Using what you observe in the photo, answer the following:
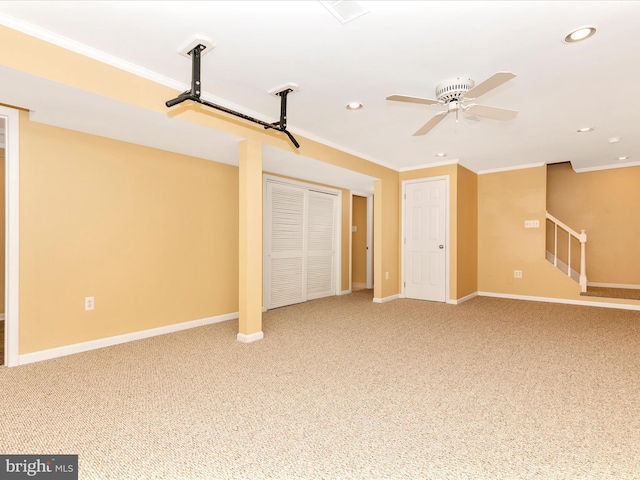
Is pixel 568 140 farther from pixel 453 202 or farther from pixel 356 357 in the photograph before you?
pixel 356 357

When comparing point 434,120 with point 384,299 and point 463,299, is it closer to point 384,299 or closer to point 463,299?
point 384,299

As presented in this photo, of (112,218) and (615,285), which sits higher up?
(112,218)

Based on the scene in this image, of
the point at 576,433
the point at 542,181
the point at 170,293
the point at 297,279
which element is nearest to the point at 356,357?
the point at 576,433

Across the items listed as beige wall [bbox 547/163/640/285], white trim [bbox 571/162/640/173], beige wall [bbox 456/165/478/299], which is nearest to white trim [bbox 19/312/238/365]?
beige wall [bbox 456/165/478/299]

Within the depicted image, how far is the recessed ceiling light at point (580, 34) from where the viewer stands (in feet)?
6.97

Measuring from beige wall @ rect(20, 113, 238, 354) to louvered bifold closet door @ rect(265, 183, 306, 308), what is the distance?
720 mm

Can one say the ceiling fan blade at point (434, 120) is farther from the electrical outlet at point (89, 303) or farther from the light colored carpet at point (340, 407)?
the electrical outlet at point (89, 303)

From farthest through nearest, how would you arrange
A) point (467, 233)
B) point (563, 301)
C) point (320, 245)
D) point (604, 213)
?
point (604, 213), point (320, 245), point (467, 233), point (563, 301)

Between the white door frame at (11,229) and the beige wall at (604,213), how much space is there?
27.0 feet

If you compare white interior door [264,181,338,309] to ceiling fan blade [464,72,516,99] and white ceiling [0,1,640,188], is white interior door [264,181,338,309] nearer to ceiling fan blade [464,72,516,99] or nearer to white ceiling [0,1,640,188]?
white ceiling [0,1,640,188]

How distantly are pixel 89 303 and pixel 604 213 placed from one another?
26.9 feet

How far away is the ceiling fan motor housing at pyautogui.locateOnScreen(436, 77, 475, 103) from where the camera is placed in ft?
8.77

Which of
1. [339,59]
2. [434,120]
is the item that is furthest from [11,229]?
[434,120]

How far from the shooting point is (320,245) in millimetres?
6172
